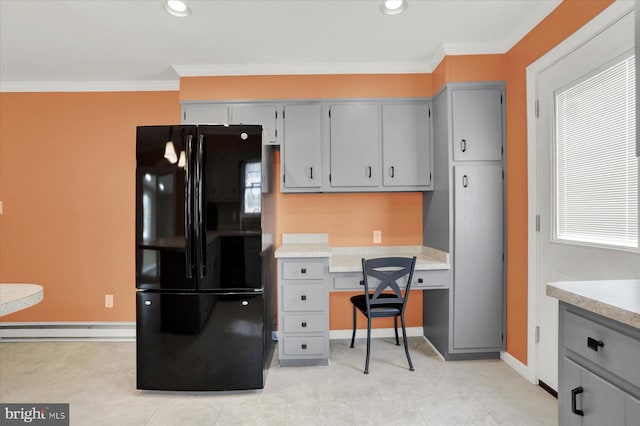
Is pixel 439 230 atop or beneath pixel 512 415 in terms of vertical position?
atop

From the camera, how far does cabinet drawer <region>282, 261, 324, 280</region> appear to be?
2596 millimetres

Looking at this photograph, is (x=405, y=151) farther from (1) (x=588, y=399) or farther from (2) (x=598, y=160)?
(1) (x=588, y=399)

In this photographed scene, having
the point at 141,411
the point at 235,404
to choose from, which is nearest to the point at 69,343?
the point at 141,411

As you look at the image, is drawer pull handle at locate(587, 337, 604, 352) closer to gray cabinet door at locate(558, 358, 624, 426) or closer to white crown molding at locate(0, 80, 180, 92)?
gray cabinet door at locate(558, 358, 624, 426)

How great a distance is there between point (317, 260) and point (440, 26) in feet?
6.47

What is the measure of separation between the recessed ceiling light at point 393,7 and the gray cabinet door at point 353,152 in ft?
3.00

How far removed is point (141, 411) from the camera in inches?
82.4

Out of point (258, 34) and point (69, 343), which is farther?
point (69, 343)

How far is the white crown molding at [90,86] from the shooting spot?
3.33 metres

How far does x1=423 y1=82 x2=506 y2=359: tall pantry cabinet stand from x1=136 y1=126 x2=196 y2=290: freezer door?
1993 millimetres

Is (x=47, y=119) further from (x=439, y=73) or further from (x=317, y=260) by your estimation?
(x=439, y=73)

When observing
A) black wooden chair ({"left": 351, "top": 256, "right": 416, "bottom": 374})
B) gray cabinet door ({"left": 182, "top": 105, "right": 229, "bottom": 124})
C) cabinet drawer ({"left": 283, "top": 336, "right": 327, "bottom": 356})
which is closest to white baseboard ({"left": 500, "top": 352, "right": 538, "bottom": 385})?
black wooden chair ({"left": 351, "top": 256, "right": 416, "bottom": 374})

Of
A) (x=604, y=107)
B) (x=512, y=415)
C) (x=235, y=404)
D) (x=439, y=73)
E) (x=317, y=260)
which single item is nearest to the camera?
(x=604, y=107)

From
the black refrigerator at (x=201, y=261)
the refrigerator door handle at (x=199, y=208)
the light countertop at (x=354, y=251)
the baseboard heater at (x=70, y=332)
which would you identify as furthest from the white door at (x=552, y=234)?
the baseboard heater at (x=70, y=332)
